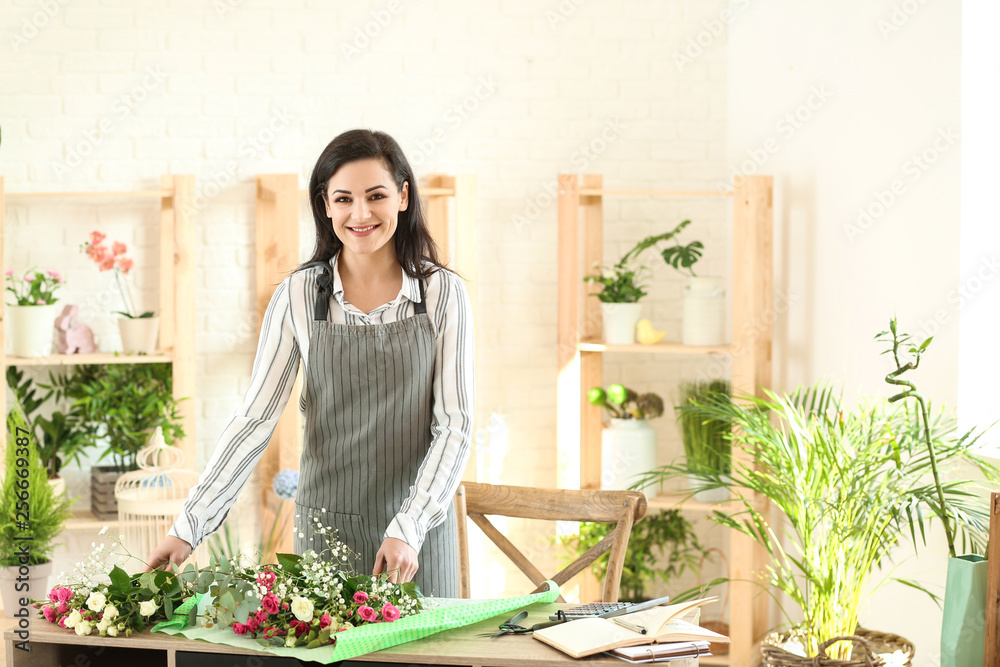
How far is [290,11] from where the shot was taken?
3660mm

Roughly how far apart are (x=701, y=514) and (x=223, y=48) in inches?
105

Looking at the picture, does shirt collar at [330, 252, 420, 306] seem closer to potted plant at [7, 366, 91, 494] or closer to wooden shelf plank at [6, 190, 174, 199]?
wooden shelf plank at [6, 190, 174, 199]

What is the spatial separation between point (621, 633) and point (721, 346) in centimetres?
214

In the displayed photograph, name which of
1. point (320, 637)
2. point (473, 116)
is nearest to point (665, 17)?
point (473, 116)

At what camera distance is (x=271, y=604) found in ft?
4.54

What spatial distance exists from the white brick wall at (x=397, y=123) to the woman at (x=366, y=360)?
189 centimetres

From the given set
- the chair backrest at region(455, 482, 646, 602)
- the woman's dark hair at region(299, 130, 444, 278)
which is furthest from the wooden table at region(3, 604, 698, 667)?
the woman's dark hair at region(299, 130, 444, 278)

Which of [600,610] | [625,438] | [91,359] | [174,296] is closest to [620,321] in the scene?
[625,438]

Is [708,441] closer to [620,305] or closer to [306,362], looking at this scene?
[620,305]

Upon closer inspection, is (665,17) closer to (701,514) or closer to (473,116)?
(473,116)

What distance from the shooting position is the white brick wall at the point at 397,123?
3.56m
